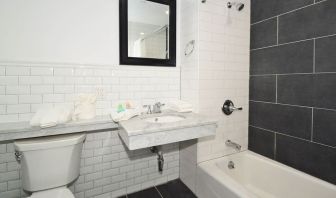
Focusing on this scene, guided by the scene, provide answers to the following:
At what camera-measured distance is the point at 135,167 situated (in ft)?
6.21

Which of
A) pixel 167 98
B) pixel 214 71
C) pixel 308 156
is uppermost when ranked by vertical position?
pixel 214 71

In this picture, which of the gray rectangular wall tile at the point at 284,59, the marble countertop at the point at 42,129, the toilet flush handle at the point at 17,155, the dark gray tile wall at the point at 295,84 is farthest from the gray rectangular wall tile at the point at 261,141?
the toilet flush handle at the point at 17,155

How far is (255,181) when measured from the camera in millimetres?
1907

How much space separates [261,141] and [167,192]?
1173mm

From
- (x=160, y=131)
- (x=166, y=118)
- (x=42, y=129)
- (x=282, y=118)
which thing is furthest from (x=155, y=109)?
(x=282, y=118)

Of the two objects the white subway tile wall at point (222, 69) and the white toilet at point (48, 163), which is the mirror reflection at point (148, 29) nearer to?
the white subway tile wall at point (222, 69)

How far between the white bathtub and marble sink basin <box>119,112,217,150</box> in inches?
17.0

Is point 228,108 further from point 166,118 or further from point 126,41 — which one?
point 126,41

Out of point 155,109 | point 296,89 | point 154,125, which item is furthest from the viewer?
point 155,109

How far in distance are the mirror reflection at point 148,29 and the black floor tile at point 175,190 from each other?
1.43m

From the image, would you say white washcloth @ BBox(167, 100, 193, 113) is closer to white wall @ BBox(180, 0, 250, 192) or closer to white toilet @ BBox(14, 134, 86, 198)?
white wall @ BBox(180, 0, 250, 192)

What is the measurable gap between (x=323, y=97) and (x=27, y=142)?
229 centimetres

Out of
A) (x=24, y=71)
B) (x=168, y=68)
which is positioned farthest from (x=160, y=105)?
(x=24, y=71)

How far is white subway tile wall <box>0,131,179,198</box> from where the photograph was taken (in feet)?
4.68
